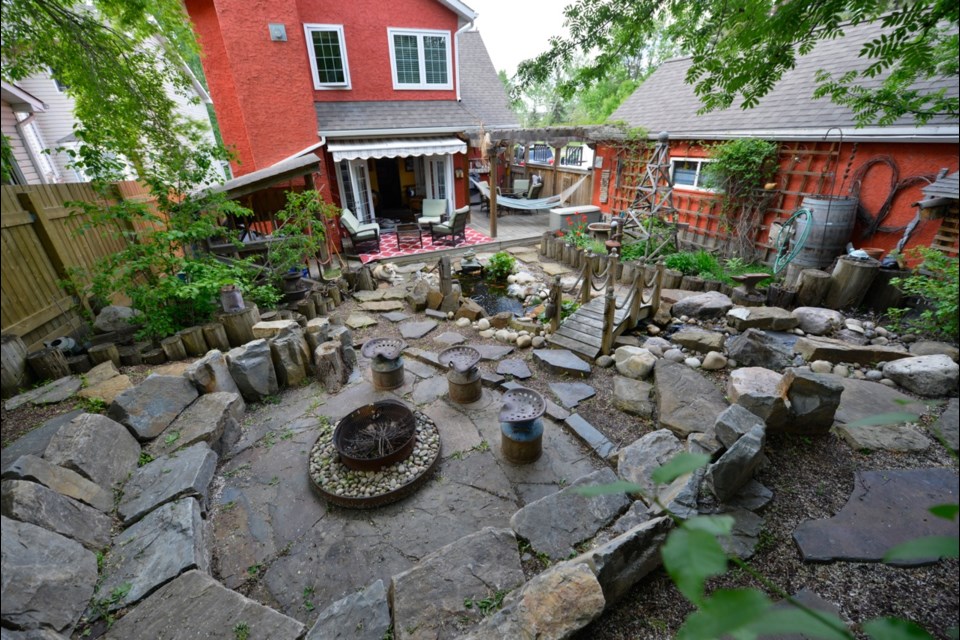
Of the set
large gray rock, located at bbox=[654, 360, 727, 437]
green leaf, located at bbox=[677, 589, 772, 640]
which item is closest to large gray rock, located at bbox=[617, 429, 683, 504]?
large gray rock, located at bbox=[654, 360, 727, 437]

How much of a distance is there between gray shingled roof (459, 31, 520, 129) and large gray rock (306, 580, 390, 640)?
10.9 m

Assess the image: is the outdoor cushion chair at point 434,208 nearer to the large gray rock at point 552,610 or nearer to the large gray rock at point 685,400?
the large gray rock at point 685,400

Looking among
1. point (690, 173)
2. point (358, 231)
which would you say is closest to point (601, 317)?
point (358, 231)

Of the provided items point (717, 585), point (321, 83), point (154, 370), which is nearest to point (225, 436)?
point (154, 370)

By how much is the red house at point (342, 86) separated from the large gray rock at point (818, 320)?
24.7 feet

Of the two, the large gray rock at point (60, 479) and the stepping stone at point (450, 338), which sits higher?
the large gray rock at point (60, 479)

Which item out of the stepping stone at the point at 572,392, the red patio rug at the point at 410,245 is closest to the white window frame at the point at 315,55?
the red patio rug at the point at 410,245

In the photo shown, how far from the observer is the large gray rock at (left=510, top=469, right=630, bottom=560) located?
2170 mm

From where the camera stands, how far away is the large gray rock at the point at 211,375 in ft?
10.9

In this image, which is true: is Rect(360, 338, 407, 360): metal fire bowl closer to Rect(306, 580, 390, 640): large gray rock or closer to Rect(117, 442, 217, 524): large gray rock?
Rect(117, 442, 217, 524): large gray rock

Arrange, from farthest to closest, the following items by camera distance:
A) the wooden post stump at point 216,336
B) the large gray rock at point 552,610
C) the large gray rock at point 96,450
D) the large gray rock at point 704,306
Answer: the large gray rock at point 704,306 < the wooden post stump at point 216,336 < the large gray rock at point 96,450 < the large gray rock at point 552,610

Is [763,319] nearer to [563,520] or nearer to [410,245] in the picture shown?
[563,520]

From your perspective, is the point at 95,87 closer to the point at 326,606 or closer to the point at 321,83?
the point at 326,606

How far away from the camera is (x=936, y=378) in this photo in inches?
113
